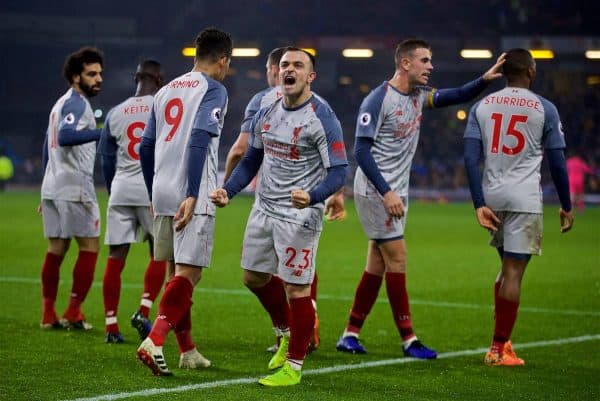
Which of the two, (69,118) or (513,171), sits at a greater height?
(69,118)

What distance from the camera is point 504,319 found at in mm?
7883

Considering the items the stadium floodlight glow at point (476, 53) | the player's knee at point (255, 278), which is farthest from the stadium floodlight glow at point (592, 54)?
the player's knee at point (255, 278)

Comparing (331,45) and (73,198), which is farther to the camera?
(331,45)

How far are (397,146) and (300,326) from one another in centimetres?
193

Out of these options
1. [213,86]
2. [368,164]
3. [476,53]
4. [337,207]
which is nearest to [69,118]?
[213,86]

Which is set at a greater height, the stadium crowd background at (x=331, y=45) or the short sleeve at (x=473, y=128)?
the stadium crowd background at (x=331, y=45)

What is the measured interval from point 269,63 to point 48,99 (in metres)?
39.5

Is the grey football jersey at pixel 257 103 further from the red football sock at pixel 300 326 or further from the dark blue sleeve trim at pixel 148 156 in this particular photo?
the red football sock at pixel 300 326

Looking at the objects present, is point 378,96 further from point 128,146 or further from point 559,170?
point 128,146

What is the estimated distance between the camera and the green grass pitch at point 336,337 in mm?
6676

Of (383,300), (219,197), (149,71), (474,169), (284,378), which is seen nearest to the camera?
(219,197)

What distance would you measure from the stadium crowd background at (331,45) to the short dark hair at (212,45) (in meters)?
31.0

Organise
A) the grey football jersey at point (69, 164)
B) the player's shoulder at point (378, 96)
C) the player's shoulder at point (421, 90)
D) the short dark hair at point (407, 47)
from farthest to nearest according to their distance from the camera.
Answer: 1. the grey football jersey at point (69, 164)
2. the player's shoulder at point (421, 90)
3. the short dark hair at point (407, 47)
4. the player's shoulder at point (378, 96)

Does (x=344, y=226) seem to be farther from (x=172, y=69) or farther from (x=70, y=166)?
(x=172, y=69)
